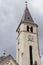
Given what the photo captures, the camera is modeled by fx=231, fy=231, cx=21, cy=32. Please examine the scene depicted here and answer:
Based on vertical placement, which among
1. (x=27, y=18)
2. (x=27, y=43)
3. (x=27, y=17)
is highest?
(x=27, y=17)

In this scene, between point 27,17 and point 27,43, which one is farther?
point 27,17

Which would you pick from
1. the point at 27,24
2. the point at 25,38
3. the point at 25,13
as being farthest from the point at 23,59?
the point at 25,13

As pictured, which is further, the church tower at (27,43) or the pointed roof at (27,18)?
the pointed roof at (27,18)

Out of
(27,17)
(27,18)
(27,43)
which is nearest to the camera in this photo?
(27,43)

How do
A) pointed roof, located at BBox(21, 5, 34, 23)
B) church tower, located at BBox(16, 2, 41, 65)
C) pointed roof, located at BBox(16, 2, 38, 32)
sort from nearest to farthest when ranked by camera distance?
church tower, located at BBox(16, 2, 41, 65), pointed roof, located at BBox(16, 2, 38, 32), pointed roof, located at BBox(21, 5, 34, 23)

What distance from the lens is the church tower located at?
4041 cm

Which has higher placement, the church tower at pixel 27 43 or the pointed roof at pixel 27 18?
the pointed roof at pixel 27 18

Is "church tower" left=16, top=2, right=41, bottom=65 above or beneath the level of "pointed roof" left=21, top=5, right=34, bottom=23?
beneath

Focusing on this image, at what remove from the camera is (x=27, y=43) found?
41.5m

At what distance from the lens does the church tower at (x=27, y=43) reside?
40406 mm

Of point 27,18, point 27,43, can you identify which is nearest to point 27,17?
point 27,18

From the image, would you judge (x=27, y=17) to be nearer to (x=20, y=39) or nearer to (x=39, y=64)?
(x=20, y=39)

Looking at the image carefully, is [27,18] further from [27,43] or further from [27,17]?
[27,43]

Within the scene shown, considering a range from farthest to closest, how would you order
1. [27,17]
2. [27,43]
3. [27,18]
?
[27,17], [27,18], [27,43]
